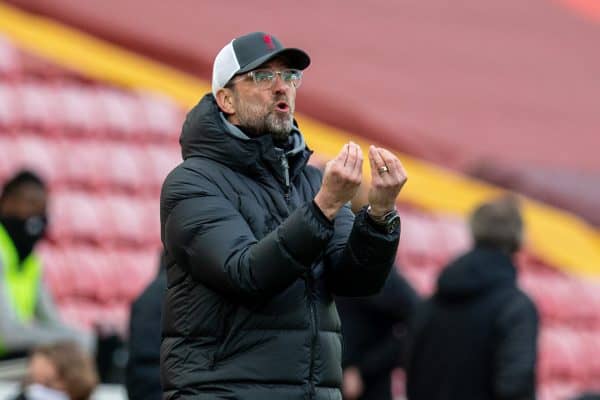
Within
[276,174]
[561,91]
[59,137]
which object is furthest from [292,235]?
[561,91]

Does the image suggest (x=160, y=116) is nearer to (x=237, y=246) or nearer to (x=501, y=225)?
(x=501, y=225)

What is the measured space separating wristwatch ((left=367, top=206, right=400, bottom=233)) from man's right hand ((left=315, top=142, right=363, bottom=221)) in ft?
0.30

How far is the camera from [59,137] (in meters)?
9.55

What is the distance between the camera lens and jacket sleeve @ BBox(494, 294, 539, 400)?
6.28 meters

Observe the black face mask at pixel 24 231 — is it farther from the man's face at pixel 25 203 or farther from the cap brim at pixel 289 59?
the cap brim at pixel 289 59

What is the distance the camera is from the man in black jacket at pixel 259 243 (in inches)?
147

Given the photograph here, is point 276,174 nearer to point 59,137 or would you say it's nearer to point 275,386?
point 275,386

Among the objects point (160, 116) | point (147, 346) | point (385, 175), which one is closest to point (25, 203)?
point (147, 346)

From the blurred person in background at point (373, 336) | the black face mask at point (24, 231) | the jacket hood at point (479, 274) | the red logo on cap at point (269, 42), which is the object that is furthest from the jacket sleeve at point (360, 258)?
the black face mask at point (24, 231)

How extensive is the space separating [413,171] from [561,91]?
2532 mm

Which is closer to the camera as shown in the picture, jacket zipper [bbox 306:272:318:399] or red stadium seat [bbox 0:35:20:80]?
jacket zipper [bbox 306:272:318:399]

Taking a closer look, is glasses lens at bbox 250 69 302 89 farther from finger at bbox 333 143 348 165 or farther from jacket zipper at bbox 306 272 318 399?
jacket zipper at bbox 306 272 318 399

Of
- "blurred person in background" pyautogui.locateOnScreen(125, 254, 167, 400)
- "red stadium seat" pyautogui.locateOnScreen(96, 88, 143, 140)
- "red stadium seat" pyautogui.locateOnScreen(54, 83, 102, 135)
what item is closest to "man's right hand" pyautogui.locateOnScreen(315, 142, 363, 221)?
"blurred person in background" pyautogui.locateOnScreen(125, 254, 167, 400)

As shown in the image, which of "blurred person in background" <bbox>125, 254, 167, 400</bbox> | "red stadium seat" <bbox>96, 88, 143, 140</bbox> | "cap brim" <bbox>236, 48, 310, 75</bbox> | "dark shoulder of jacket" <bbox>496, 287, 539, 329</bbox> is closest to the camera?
"cap brim" <bbox>236, 48, 310, 75</bbox>
